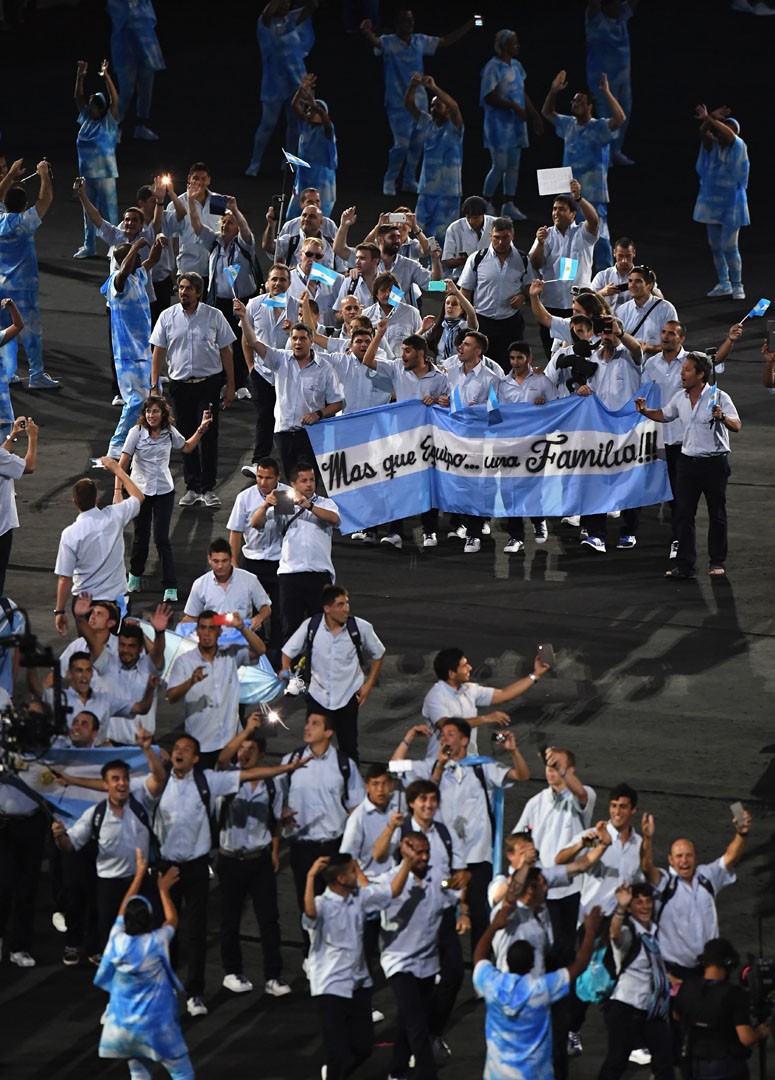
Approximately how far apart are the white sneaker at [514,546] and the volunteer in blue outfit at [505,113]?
10060 mm

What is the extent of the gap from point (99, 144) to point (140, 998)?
1651 centimetres

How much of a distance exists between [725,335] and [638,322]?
499 cm

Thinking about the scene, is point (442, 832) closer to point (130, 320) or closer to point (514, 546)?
point (514, 546)

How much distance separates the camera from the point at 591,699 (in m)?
16.0

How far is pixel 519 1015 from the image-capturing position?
10797 millimetres

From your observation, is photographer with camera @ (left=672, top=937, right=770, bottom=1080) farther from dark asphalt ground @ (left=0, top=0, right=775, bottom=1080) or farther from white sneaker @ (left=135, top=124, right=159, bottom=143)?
white sneaker @ (left=135, top=124, right=159, bottom=143)

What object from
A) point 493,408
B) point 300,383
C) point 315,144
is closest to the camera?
point 300,383

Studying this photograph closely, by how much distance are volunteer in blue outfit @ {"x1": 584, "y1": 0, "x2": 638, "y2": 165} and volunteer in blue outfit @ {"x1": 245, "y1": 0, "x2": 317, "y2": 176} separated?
4.25 meters

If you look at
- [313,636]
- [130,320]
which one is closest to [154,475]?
[313,636]

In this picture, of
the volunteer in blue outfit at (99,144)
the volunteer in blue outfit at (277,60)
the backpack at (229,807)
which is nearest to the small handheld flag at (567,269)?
the volunteer in blue outfit at (99,144)

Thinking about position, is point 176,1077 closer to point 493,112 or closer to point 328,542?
point 328,542

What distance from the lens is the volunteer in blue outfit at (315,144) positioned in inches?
1031

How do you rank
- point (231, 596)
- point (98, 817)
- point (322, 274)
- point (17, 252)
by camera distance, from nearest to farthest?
point (98, 817) < point (231, 596) < point (322, 274) < point (17, 252)

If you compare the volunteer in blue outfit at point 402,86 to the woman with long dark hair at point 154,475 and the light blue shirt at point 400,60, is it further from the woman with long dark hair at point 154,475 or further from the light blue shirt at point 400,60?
the woman with long dark hair at point 154,475
